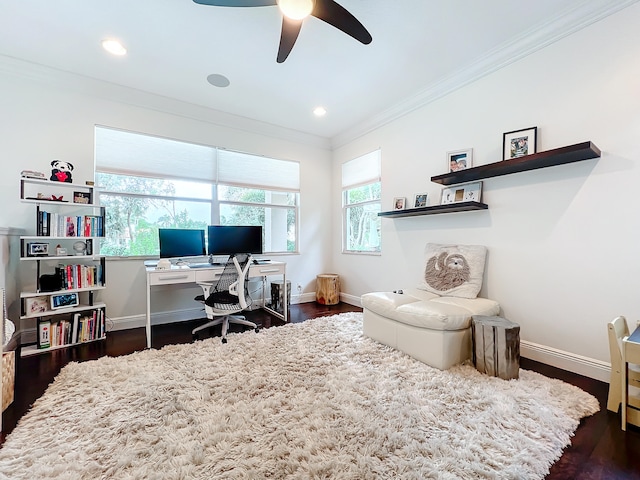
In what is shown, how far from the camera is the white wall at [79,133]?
2.77m

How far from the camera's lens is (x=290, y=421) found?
1.53m

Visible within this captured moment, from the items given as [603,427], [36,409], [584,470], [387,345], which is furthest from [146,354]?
[603,427]

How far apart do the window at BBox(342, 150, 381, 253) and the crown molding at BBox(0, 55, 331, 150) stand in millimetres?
1110

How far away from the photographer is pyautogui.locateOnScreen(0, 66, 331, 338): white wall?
2.77m

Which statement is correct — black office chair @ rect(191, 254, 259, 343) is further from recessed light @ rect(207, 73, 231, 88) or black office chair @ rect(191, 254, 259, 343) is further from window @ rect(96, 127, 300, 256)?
recessed light @ rect(207, 73, 231, 88)

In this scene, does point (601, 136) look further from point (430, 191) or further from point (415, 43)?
point (415, 43)

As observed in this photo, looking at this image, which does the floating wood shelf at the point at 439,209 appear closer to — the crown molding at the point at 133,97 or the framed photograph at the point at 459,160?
the framed photograph at the point at 459,160

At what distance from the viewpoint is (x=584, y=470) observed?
4.05 feet

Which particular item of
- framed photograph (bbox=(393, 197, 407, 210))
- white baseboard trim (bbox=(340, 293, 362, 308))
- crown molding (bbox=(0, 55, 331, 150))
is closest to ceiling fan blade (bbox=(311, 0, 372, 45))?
framed photograph (bbox=(393, 197, 407, 210))

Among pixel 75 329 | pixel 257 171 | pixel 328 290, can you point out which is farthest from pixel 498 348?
pixel 75 329

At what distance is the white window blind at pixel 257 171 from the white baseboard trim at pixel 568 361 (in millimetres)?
3654

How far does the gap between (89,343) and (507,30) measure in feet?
16.3

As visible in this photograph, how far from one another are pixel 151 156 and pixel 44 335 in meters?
2.24

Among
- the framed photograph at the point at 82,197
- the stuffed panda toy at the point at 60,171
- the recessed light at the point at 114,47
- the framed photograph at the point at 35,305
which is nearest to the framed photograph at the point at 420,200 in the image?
the recessed light at the point at 114,47
